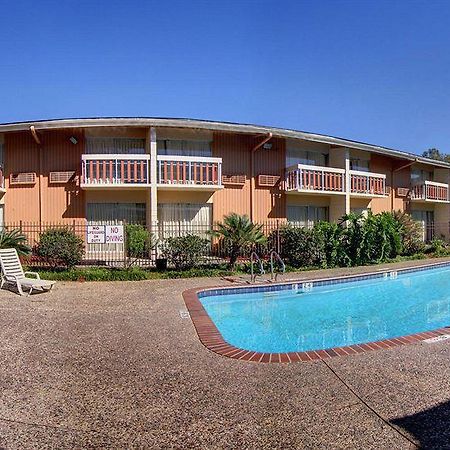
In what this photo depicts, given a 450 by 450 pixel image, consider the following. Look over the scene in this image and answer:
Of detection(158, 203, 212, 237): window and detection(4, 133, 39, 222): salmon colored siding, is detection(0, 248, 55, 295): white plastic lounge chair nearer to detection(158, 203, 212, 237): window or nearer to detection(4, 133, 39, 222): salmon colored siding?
detection(4, 133, 39, 222): salmon colored siding

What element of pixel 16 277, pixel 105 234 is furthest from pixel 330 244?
pixel 16 277

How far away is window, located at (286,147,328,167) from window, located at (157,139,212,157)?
13.8 feet

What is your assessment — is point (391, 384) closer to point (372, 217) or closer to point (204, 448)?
point (204, 448)

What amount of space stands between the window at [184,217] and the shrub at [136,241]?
299 cm

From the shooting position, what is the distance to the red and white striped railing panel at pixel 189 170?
49.4 feet

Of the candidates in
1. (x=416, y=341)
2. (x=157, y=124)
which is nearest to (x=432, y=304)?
(x=416, y=341)

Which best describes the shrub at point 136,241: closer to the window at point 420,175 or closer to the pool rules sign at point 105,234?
the pool rules sign at point 105,234

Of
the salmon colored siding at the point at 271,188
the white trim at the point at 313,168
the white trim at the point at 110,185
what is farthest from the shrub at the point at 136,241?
the white trim at the point at 313,168

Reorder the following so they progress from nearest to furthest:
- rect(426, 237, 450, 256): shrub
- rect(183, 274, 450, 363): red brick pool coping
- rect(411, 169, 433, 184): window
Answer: rect(183, 274, 450, 363): red brick pool coping → rect(426, 237, 450, 256): shrub → rect(411, 169, 433, 184): window

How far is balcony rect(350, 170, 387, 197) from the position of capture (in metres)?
19.0

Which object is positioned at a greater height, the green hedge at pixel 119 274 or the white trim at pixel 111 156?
the white trim at pixel 111 156

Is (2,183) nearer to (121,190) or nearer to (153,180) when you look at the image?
(121,190)

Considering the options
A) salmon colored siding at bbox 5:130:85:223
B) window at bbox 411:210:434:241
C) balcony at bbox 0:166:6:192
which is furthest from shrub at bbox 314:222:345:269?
balcony at bbox 0:166:6:192

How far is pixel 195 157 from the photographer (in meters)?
15.6
